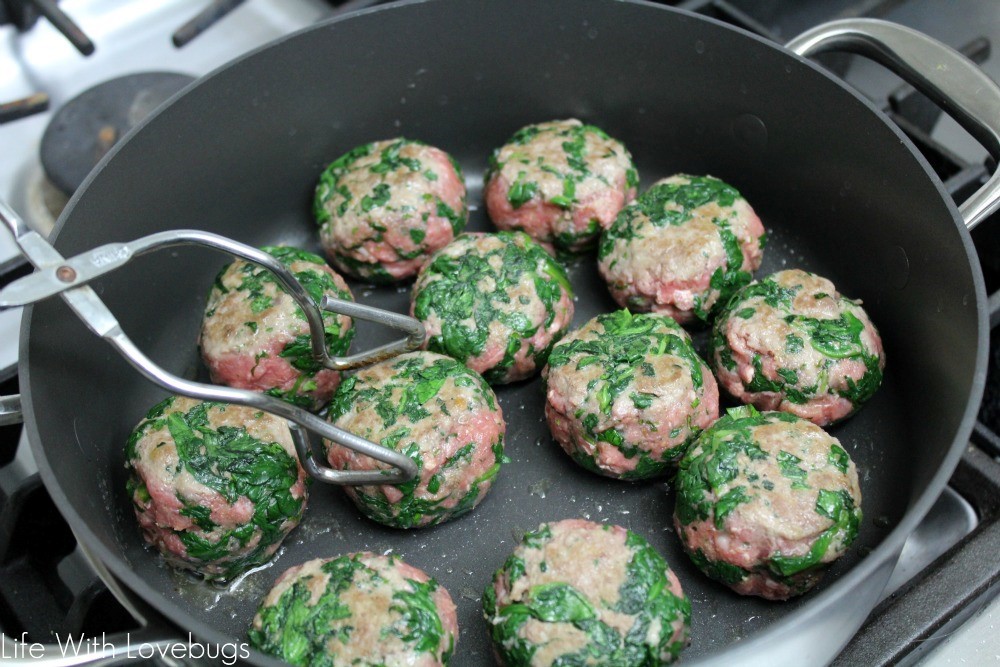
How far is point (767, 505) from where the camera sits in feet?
6.19

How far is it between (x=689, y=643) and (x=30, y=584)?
1.52 meters

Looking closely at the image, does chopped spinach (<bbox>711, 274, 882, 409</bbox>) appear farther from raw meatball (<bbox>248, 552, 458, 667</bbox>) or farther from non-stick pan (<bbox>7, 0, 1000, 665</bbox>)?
raw meatball (<bbox>248, 552, 458, 667</bbox>)

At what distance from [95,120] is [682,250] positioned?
1.85 meters

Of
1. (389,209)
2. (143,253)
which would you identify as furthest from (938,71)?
(143,253)

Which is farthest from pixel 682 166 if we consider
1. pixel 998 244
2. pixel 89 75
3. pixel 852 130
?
pixel 89 75

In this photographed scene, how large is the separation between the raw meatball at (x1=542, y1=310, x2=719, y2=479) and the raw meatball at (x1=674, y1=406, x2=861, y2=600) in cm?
9

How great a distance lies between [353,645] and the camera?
1.73m

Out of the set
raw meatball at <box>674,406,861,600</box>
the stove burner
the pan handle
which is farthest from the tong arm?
the pan handle

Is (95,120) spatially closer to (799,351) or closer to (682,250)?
(682,250)

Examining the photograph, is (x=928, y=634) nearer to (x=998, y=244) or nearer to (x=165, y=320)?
(x=998, y=244)

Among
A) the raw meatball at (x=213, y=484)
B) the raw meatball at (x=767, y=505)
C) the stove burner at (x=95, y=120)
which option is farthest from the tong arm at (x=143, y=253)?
the stove burner at (x=95, y=120)

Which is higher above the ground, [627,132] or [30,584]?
[627,132]

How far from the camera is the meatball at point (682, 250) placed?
2340 millimetres

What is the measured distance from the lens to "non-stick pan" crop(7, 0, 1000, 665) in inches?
79.0
